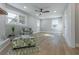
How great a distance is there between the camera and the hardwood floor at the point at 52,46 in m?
2.46

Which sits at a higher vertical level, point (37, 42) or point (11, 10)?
point (11, 10)

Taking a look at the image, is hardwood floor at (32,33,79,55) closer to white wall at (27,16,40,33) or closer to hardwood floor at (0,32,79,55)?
hardwood floor at (0,32,79,55)

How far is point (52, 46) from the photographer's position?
264 centimetres

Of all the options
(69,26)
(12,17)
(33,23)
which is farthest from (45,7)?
(69,26)

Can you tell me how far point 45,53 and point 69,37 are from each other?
135 cm

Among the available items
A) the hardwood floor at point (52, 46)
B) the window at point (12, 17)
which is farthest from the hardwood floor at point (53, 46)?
the window at point (12, 17)

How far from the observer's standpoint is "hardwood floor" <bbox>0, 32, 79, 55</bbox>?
246 cm

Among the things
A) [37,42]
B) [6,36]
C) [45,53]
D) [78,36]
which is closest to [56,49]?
[45,53]

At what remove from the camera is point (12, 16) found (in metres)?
2.53

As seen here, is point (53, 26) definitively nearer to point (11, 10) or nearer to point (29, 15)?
point (29, 15)

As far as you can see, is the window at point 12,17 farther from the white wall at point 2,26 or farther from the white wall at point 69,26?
the white wall at point 69,26

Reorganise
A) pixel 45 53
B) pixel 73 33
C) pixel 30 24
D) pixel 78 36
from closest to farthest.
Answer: pixel 45 53, pixel 30 24, pixel 78 36, pixel 73 33

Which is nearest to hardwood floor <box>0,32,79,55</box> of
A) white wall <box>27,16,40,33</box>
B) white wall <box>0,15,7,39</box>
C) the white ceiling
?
white wall <box>27,16,40,33</box>

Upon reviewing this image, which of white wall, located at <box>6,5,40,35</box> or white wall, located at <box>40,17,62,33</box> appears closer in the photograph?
white wall, located at <box>6,5,40,35</box>
